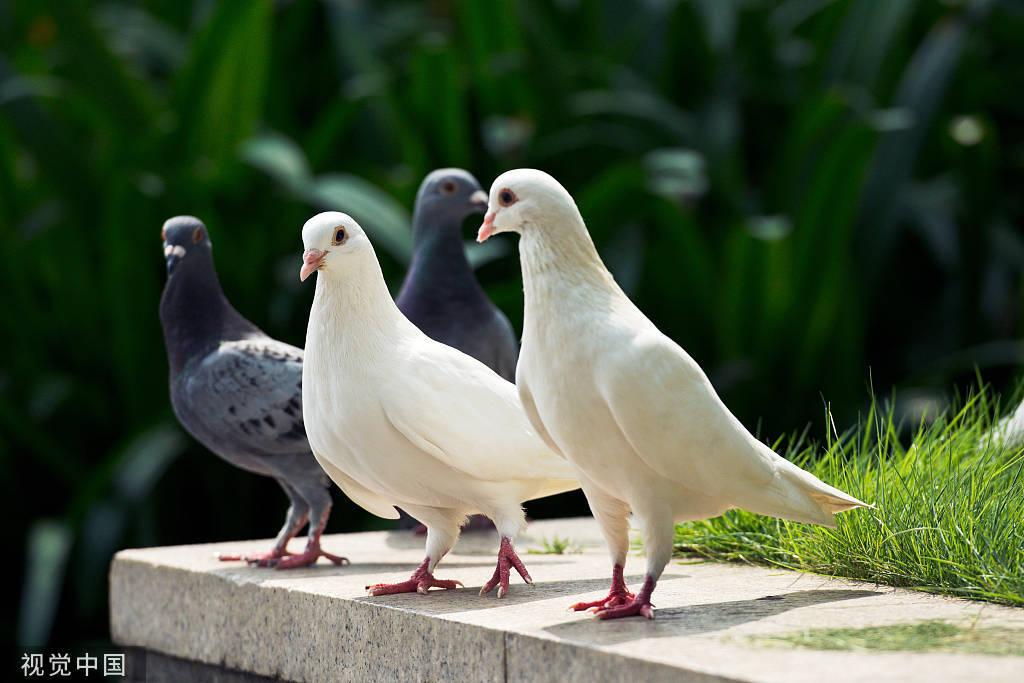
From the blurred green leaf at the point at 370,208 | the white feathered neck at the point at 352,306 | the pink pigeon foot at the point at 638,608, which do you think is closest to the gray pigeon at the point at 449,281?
the white feathered neck at the point at 352,306

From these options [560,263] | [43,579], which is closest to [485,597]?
[560,263]

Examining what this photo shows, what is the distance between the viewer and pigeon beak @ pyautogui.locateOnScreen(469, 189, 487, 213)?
4125 millimetres

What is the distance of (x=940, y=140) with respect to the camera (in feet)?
24.3

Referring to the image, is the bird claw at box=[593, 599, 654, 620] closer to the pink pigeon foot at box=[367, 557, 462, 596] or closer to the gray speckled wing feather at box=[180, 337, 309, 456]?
the pink pigeon foot at box=[367, 557, 462, 596]

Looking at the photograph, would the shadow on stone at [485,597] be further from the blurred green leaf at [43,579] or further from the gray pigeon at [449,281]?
the blurred green leaf at [43,579]

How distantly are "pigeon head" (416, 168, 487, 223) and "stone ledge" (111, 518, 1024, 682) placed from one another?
3.89 feet

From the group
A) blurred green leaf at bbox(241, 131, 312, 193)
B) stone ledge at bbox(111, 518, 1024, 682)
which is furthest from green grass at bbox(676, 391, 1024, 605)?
blurred green leaf at bbox(241, 131, 312, 193)

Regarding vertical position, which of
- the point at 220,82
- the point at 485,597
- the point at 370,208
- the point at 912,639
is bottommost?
the point at 912,639

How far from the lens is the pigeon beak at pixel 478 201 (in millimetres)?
4125

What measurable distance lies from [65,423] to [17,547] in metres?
0.68

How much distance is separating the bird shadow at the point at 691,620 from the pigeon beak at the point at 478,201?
1632mm

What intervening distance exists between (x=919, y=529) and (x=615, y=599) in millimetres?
901

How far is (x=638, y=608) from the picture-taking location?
2756mm

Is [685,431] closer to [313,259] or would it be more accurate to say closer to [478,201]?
[313,259]
